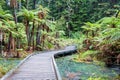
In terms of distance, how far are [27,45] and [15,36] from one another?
3391mm

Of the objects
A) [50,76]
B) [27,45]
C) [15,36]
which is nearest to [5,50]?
[15,36]

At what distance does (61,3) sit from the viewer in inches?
1740

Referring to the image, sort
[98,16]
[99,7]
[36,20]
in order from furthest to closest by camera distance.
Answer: [99,7]
[98,16]
[36,20]

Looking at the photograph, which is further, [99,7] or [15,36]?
[99,7]

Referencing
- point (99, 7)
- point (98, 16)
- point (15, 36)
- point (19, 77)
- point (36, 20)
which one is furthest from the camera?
point (99, 7)

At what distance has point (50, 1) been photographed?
45.2 meters

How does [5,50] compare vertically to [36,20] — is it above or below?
below

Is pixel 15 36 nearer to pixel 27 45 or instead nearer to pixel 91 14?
pixel 27 45

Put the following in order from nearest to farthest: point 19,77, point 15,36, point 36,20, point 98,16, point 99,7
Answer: point 19,77
point 15,36
point 36,20
point 98,16
point 99,7

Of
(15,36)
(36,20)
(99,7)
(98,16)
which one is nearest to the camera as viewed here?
(15,36)

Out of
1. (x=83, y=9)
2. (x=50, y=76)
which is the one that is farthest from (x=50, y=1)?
(x=50, y=76)

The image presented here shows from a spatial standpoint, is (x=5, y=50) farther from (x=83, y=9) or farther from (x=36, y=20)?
(x=83, y=9)

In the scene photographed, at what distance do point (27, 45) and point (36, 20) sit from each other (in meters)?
2.37

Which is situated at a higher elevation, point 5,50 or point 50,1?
point 50,1
